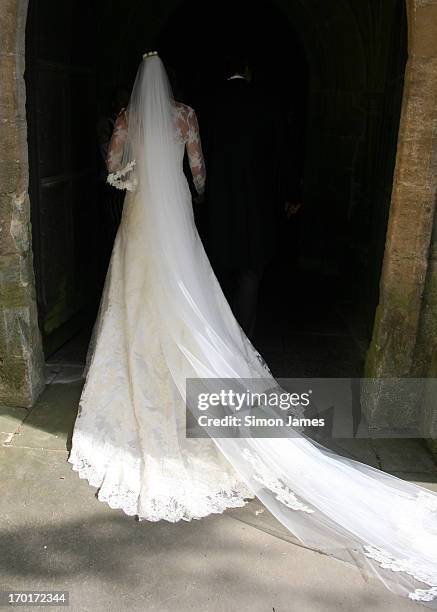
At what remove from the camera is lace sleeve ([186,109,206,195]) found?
380 centimetres

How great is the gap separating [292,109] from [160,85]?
4.43 m

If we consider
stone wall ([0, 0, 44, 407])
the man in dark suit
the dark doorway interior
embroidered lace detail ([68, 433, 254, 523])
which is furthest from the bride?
the dark doorway interior

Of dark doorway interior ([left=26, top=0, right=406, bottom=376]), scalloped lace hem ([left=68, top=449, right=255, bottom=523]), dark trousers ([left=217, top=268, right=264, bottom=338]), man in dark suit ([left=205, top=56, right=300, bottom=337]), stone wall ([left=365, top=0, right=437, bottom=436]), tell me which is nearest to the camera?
scalloped lace hem ([left=68, top=449, right=255, bottom=523])

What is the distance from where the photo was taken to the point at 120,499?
3.18 meters

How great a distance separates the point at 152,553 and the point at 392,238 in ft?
7.04

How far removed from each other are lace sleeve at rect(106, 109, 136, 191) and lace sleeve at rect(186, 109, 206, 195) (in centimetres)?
37

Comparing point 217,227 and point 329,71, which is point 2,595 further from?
point 329,71

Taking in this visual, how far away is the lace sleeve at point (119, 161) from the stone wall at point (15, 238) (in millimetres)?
497

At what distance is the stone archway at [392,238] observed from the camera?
138 inches

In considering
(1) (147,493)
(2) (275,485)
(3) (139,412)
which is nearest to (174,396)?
(3) (139,412)

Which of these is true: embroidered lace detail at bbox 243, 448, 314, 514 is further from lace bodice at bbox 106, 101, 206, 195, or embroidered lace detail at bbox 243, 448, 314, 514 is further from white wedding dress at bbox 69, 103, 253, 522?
→ lace bodice at bbox 106, 101, 206, 195

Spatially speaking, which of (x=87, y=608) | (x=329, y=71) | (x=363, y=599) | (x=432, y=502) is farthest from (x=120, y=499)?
(x=329, y=71)

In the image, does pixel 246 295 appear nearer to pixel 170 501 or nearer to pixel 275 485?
pixel 275 485

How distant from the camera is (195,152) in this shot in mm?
3904
